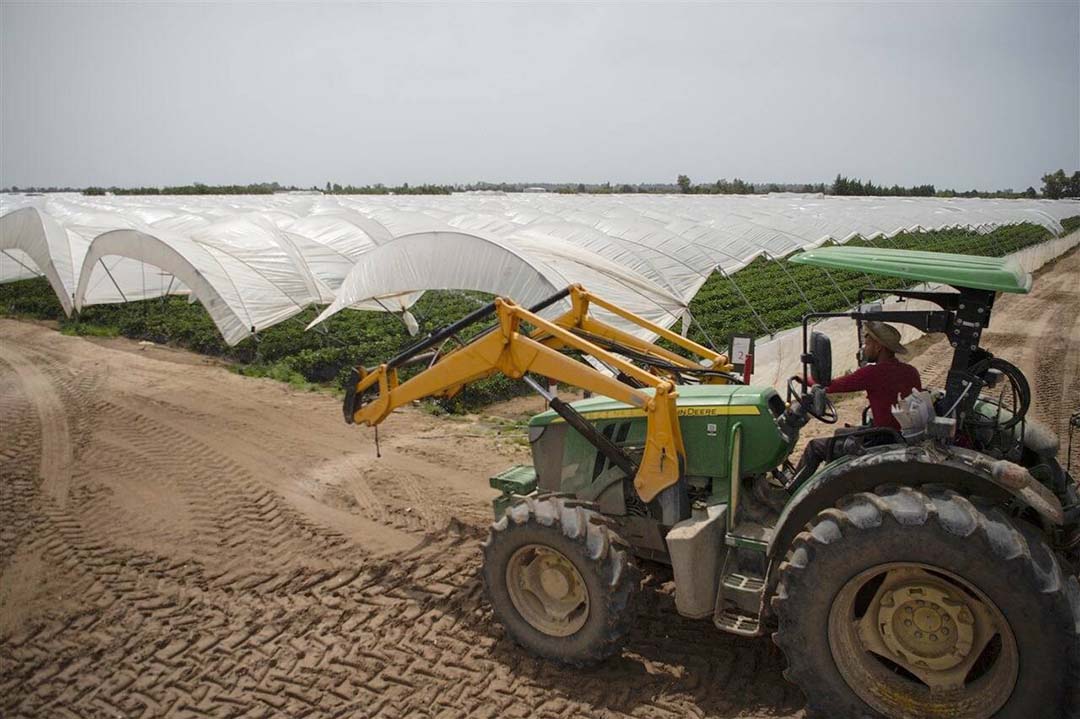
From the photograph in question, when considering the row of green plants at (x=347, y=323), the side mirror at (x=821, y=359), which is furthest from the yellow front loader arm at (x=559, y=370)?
the row of green plants at (x=347, y=323)

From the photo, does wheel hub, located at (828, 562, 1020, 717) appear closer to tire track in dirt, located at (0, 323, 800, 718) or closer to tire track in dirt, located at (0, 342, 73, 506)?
tire track in dirt, located at (0, 323, 800, 718)

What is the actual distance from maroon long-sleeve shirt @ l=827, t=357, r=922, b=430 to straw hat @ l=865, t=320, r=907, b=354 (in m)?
0.10

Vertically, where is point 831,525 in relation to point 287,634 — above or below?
above

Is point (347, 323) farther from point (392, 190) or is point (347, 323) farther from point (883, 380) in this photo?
point (392, 190)

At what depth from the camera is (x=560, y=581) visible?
4.68 meters

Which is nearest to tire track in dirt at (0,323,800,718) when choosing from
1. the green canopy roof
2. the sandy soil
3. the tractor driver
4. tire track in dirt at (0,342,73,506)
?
the sandy soil

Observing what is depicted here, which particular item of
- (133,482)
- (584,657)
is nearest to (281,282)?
(133,482)

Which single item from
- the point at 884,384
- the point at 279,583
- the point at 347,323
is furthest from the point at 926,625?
the point at 347,323

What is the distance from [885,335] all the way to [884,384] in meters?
0.29

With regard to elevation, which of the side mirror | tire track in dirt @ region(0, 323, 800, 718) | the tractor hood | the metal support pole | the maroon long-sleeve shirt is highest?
the side mirror

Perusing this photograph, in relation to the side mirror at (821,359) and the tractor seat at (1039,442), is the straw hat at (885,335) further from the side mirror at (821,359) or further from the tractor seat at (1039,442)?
the tractor seat at (1039,442)

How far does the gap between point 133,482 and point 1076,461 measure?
9.91 metres

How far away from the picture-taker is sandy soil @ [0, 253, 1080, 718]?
14.7 feet

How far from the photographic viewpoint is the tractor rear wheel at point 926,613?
3.16m
